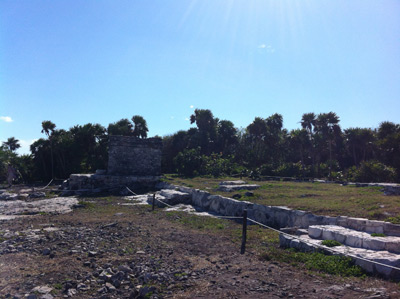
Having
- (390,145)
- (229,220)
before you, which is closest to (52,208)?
(229,220)

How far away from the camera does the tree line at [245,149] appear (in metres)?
26.2

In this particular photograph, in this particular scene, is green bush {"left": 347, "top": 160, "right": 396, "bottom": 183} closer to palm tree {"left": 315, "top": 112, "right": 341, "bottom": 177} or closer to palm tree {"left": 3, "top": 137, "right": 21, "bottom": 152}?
A: palm tree {"left": 315, "top": 112, "right": 341, "bottom": 177}

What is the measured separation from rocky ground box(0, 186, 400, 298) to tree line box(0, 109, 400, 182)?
1694cm

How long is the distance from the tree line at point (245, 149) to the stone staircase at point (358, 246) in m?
15.7

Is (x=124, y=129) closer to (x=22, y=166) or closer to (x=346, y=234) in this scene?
(x=22, y=166)

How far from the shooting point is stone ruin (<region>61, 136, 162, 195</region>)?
2080 centimetres

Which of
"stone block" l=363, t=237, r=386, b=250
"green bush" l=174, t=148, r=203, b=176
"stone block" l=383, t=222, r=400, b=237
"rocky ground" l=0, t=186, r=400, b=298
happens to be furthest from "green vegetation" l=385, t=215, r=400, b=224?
"green bush" l=174, t=148, r=203, b=176

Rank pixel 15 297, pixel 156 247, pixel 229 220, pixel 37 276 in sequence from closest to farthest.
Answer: pixel 15 297 < pixel 37 276 < pixel 156 247 < pixel 229 220

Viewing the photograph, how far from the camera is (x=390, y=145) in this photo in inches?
923

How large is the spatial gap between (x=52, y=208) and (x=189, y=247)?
9185 mm

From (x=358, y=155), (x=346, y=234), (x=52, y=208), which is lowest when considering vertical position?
(x=52, y=208)

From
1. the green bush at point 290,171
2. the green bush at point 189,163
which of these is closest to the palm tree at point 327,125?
the green bush at point 290,171

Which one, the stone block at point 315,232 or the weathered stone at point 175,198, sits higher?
the stone block at point 315,232

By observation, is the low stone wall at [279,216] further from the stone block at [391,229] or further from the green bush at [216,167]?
the green bush at [216,167]
